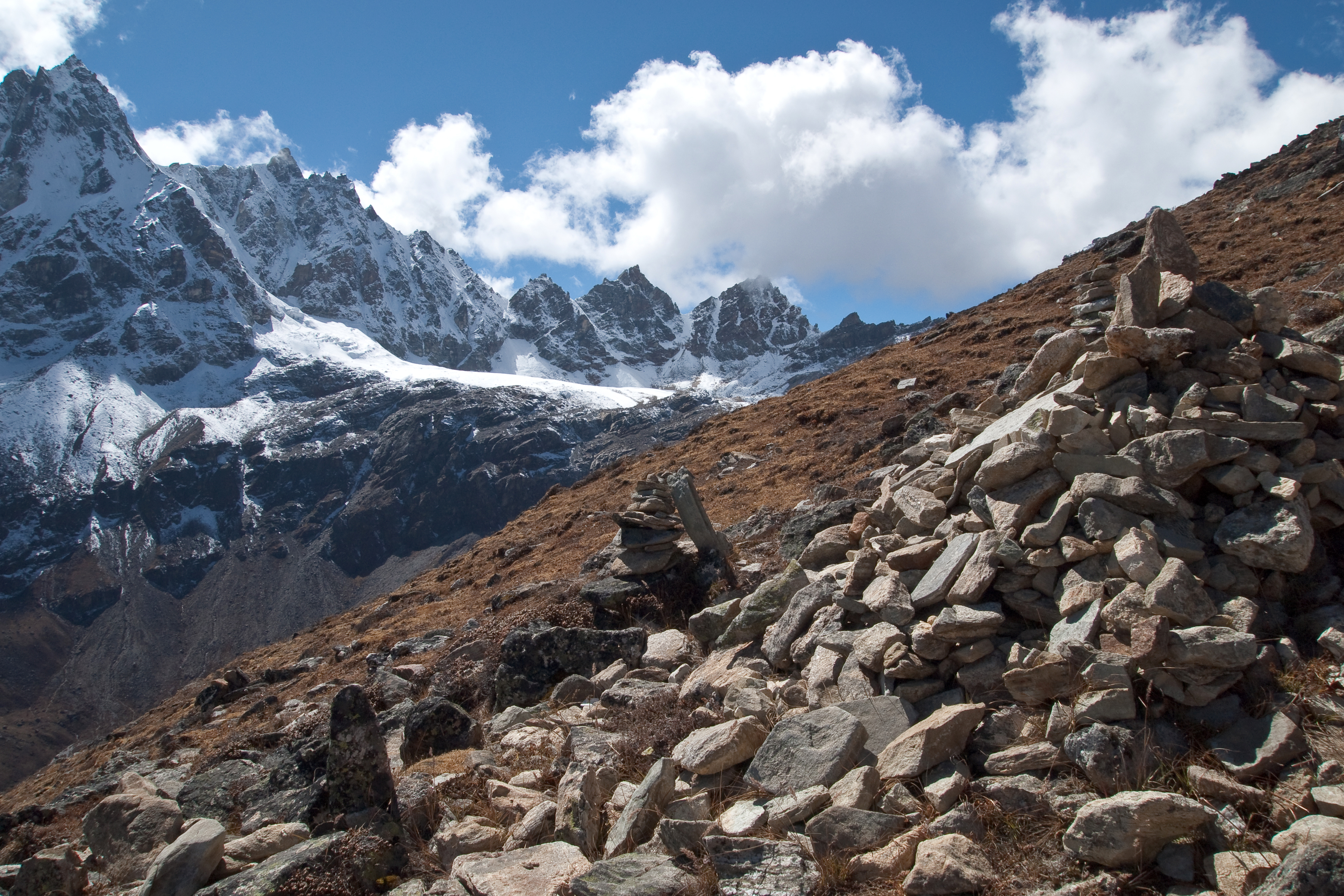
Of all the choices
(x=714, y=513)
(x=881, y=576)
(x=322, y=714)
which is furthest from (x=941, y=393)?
(x=322, y=714)

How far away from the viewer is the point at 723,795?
20.9 ft

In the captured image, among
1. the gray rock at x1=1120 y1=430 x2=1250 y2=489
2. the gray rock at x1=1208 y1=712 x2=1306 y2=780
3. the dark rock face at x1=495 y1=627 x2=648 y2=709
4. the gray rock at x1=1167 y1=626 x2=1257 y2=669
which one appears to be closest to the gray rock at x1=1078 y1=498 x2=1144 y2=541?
the gray rock at x1=1120 y1=430 x2=1250 y2=489

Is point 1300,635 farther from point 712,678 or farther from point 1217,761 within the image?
point 712,678

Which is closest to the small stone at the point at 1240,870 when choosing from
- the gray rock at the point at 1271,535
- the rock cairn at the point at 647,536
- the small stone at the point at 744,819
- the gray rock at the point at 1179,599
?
the gray rock at the point at 1179,599

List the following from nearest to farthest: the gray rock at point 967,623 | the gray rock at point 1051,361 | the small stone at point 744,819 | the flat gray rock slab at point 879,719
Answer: the small stone at point 744,819 < the flat gray rock slab at point 879,719 < the gray rock at point 967,623 < the gray rock at point 1051,361

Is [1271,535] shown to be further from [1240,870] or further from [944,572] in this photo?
[1240,870]

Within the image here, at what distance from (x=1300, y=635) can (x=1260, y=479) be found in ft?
4.85

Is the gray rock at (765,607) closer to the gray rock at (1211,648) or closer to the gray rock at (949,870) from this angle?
the gray rock at (1211,648)

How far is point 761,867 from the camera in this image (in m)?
5.16

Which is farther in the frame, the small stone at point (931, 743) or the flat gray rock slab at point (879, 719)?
the flat gray rock slab at point (879, 719)

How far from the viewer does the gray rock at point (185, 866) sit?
6.30 m

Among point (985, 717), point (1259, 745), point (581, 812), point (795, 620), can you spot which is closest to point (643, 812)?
point (581, 812)

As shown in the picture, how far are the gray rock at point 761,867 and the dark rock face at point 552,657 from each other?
18.2 feet

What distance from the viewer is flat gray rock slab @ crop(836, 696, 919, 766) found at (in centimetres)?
610
